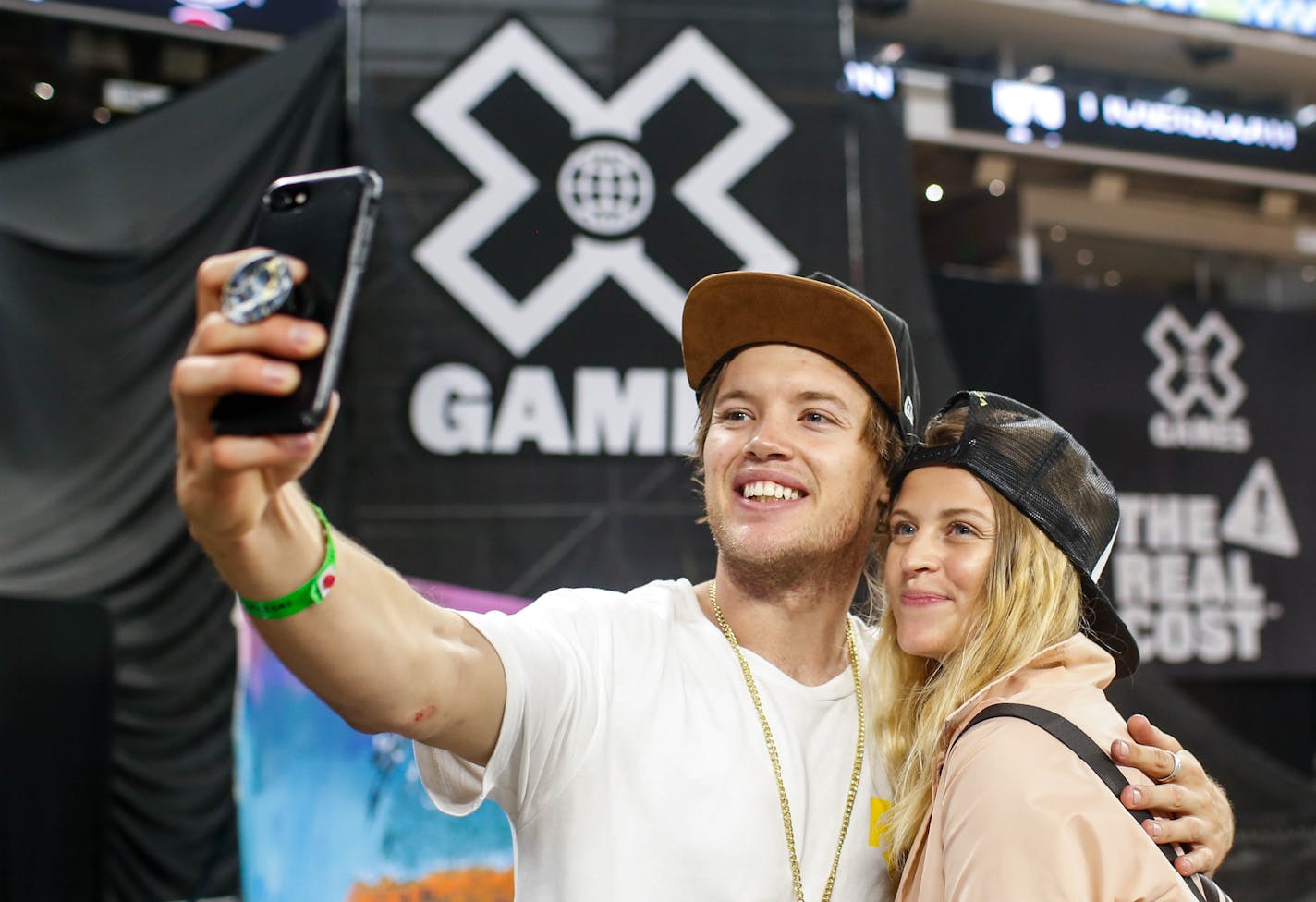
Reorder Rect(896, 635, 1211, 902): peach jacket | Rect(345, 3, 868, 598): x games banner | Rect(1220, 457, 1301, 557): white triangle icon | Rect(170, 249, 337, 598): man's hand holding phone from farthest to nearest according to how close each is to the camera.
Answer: Rect(1220, 457, 1301, 557): white triangle icon
Rect(345, 3, 868, 598): x games banner
Rect(896, 635, 1211, 902): peach jacket
Rect(170, 249, 337, 598): man's hand holding phone

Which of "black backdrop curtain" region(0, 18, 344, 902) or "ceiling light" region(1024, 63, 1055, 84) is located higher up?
"ceiling light" region(1024, 63, 1055, 84)

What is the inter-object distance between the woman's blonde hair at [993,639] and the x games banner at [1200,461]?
4.33 m

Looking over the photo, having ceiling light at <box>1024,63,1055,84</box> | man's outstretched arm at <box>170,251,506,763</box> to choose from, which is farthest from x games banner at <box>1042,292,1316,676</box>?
man's outstretched arm at <box>170,251,506,763</box>

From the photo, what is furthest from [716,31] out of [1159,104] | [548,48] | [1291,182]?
[1291,182]

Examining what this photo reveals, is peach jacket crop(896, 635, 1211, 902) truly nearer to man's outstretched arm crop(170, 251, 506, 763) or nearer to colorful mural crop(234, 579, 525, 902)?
man's outstretched arm crop(170, 251, 506, 763)

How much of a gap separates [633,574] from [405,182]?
60.4 inches

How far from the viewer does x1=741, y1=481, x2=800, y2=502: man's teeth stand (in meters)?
1.58

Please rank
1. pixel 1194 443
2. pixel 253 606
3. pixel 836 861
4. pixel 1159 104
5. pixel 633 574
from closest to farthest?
pixel 253 606
pixel 836 861
pixel 633 574
pixel 1194 443
pixel 1159 104

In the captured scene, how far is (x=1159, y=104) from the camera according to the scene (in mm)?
7285

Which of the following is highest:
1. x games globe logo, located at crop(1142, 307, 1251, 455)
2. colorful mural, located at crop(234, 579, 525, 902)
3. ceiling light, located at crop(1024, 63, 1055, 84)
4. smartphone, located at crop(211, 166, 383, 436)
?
ceiling light, located at crop(1024, 63, 1055, 84)

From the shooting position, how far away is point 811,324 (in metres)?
1.61

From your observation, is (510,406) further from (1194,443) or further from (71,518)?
→ (1194,443)

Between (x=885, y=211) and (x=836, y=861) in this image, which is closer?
(x=836, y=861)

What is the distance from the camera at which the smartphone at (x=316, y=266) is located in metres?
0.75
